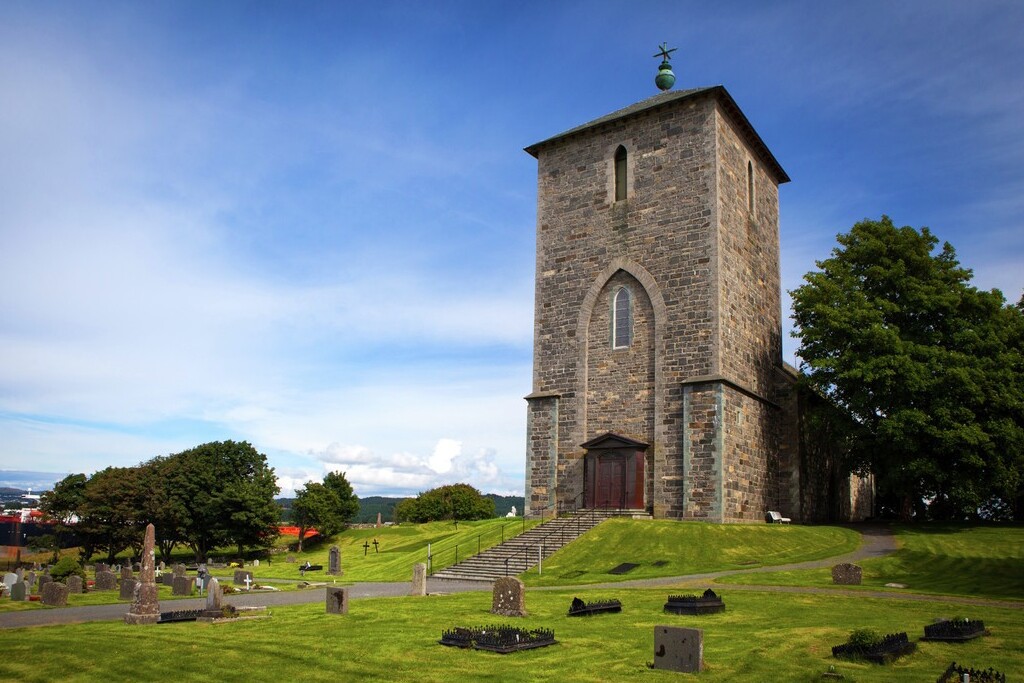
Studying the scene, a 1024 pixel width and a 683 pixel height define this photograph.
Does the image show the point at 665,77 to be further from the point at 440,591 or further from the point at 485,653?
the point at 485,653

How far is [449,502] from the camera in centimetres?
6738

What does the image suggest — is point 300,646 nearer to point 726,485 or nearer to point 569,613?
point 569,613

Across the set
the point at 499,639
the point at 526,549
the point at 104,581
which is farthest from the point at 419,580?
the point at 104,581

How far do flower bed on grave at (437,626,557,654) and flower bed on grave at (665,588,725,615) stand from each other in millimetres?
4135

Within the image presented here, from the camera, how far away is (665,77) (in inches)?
1596

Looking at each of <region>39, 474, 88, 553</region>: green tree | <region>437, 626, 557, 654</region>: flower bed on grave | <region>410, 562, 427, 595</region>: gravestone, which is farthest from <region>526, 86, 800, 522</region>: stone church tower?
<region>39, 474, 88, 553</region>: green tree

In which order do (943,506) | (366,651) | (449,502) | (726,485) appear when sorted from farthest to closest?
1. (449,502)
2. (943,506)
3. (726,485)
4. (366,651)

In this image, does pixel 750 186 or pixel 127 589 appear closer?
pixel 127 589

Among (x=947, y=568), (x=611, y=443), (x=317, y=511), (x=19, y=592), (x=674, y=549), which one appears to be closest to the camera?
(x=19, y=592)

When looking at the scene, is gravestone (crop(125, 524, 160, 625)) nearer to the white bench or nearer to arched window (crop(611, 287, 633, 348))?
arched window (crop(611, 287, 633, 348))

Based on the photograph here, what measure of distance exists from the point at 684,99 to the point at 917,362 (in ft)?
50.3

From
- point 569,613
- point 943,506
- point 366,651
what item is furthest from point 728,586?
point 943,506

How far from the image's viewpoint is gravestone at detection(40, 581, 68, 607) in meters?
22.2

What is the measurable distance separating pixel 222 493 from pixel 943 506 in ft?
146
